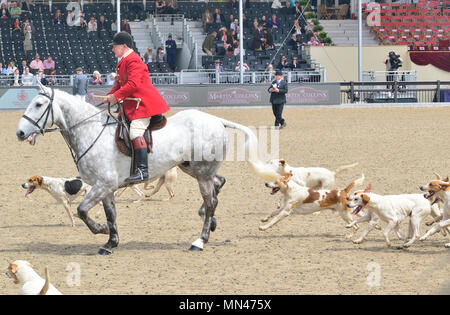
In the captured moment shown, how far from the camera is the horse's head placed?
1017cm

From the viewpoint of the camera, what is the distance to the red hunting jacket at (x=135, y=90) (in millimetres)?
10273

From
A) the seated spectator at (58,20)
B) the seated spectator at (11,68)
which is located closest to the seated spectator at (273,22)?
the seated spectator at (58,20)

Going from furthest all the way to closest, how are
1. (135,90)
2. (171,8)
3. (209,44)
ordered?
(171,8)
(209,44)
(135,90)

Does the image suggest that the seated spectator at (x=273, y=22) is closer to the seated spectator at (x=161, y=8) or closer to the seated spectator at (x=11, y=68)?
the seated spectator at (x=161, y=8)

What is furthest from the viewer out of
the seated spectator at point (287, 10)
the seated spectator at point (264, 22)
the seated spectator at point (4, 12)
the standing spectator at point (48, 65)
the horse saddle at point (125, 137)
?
the seated spectator at point (287, 10)

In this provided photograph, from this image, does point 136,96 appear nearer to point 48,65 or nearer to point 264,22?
point 48,65

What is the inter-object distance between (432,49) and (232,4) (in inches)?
439

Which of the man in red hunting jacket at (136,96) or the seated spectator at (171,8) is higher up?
the seated spectator at (171,8)

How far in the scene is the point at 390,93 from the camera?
35156 mm

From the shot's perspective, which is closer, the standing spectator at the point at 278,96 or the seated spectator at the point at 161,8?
the standing spectator at the point at 278,96

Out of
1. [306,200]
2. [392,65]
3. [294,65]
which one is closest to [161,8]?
[294,65]

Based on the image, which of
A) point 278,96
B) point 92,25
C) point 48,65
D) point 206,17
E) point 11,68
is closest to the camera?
point 278,96

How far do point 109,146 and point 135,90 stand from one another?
785 mm

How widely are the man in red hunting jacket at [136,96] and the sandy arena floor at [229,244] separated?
47.1 inches
